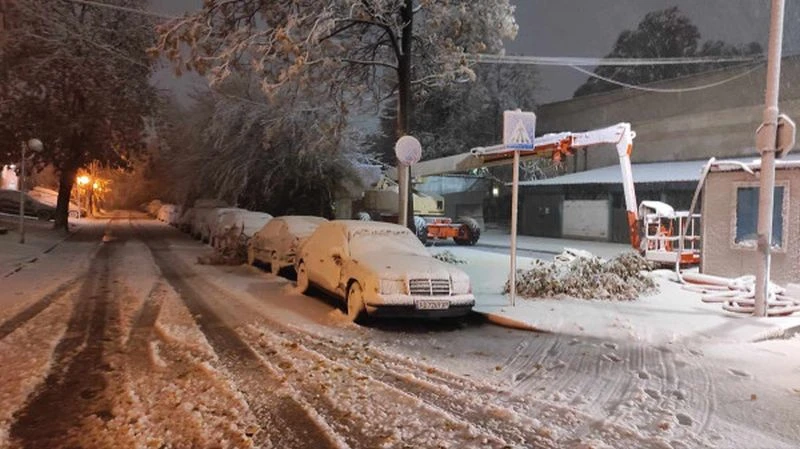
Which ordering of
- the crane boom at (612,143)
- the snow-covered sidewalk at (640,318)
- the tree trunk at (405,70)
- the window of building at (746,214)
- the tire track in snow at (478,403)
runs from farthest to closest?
the tree trunk at (405,70) < the crane boom at (612,143) < the window of building at (746,214) < the snow-covered sidewalk at (640,318) < the tire track in snow at (478,403)

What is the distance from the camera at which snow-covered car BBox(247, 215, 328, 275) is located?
13195 mm

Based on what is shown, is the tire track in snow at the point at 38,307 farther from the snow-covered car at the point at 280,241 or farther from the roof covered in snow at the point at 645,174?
the roof covered in snow at the point at 645,174

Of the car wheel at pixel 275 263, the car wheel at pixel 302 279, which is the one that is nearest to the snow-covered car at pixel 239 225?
the car wheel at pixel 275 263

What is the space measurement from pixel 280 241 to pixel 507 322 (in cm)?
679

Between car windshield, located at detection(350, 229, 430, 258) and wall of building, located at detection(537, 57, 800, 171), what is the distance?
21.0m

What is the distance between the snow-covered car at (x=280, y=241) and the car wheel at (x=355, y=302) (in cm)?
420

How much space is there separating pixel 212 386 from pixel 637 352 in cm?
482

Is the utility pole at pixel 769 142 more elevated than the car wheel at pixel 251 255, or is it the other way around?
the utility pole at pixel 769 142

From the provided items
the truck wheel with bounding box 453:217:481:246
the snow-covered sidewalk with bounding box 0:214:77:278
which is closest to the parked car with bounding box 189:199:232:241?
the snow-covered sidewalk with bounding box 0:214:77:278

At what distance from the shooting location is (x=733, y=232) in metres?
11.8

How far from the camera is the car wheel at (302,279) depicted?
1066cm

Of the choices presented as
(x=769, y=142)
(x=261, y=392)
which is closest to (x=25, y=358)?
(x=261, y=392)

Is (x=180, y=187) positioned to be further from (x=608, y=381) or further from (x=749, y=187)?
(x=608, y=381)

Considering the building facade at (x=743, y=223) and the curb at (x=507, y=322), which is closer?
the curb at (x=507, y=322)
